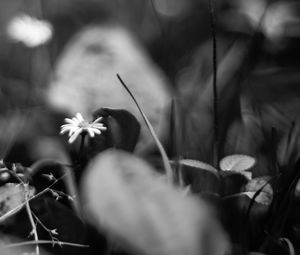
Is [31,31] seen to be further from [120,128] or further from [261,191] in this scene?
[261,191]

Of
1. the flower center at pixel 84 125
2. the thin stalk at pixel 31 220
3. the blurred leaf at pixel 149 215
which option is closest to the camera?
the blurred leaf at pixel 149 215

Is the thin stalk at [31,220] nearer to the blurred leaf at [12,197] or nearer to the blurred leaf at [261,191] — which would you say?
the blurred leaf at [12,197]

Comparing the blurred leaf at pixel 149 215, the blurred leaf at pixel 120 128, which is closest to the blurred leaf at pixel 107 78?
the blurred leaf at pixel 120 128

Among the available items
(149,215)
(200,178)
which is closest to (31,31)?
(200,178)

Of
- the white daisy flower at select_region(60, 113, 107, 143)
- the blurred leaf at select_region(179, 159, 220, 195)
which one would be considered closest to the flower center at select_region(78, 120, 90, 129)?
the white daisy flower at select_region(60, 113, 107, 143)

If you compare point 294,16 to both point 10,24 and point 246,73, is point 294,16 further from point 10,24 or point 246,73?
point 10,24

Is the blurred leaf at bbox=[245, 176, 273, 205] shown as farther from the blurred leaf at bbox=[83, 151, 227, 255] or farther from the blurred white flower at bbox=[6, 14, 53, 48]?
the blurred white flower at bbox=[6, 14, 53, 48]
